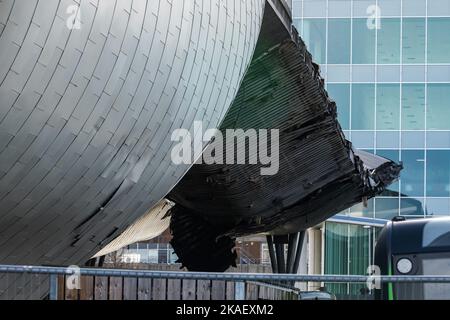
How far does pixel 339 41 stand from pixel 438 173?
7.35 metres

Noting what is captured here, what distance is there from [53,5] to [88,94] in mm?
1557

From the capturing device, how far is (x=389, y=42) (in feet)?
136

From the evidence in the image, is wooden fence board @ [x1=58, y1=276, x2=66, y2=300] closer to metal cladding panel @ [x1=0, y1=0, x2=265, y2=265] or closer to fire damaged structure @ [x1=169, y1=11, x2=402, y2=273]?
metal cladding panel @ [x1=0, y1=0, x2=265, y2=265]

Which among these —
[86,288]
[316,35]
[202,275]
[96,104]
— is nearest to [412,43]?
[316,35]

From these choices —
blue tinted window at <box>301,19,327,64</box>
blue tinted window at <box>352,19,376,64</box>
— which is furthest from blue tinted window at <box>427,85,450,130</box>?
blue tinted window at <box>301,19,327,64</box>

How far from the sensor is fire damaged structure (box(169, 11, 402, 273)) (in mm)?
19750

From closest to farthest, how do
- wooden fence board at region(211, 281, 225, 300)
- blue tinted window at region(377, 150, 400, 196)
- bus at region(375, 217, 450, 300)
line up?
wooden fence board at region(211, 281, 225, 300), bus at region(375, 217, 450, 300), blue tinted window at region(377, 150, 400, 196)

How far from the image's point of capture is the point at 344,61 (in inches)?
1650

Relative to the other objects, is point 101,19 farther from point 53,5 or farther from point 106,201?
point 106,201

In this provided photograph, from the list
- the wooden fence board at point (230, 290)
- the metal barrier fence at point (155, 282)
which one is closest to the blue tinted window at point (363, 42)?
the metal barrier fence at point (155, 282)

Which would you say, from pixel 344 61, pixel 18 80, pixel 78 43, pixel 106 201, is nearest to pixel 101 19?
pixel 78 43

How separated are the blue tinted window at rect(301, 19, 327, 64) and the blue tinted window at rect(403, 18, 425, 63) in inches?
141

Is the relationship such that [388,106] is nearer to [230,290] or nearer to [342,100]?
[342,100]

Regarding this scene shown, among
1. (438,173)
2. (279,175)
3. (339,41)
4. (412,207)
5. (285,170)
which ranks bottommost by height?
(412,207)
